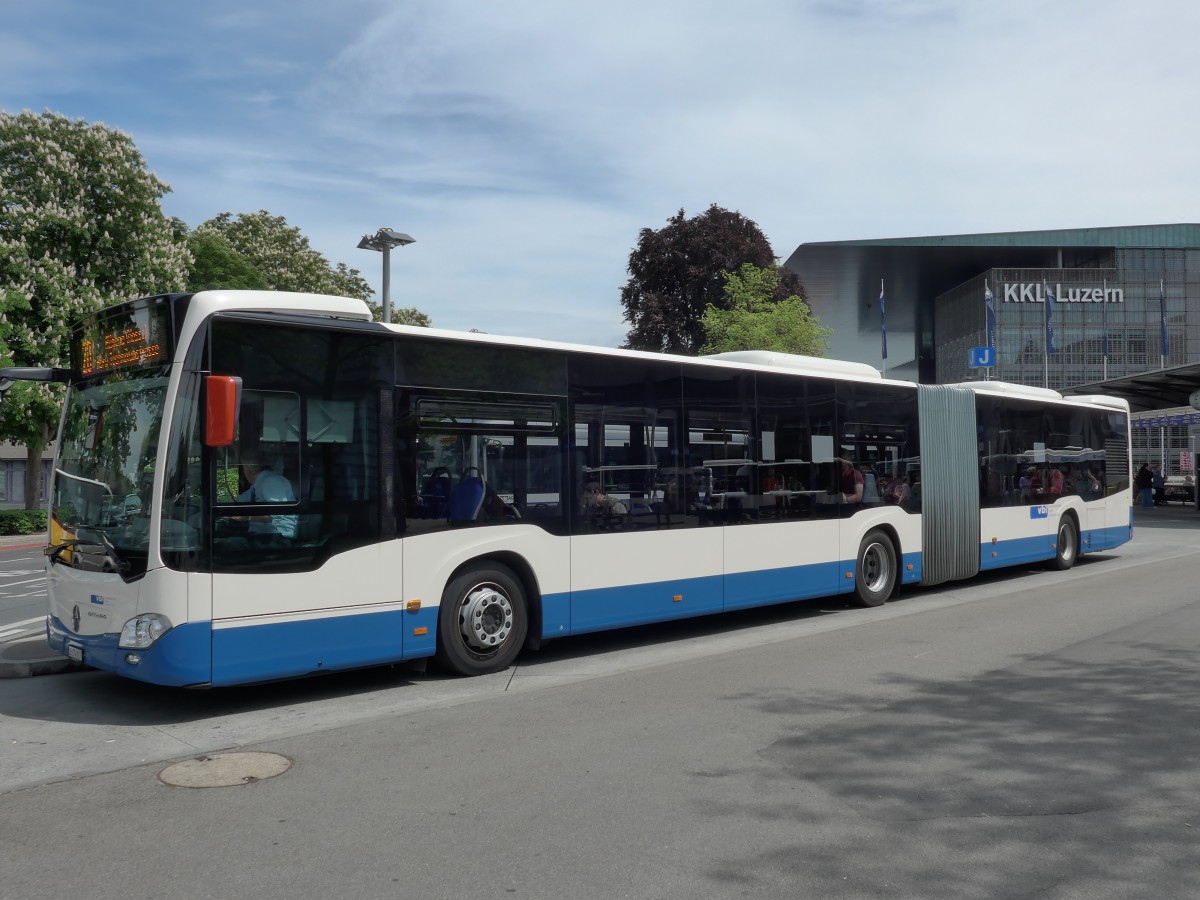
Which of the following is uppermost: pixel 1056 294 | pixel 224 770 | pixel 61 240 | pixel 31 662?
pixel 1056 294

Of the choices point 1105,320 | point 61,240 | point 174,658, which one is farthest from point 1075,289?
point 174,658

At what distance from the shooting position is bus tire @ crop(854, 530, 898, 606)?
12.7 metres

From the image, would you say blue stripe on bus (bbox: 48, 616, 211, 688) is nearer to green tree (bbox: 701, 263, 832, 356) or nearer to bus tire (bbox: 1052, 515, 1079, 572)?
bus tire (bbox: 1052, 515, 1079, 572)

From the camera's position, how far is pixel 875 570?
13.1 metres

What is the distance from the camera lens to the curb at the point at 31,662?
28.5 ft

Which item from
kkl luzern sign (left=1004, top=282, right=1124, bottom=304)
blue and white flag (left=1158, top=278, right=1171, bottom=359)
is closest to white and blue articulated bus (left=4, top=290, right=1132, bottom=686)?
blue and white flag (left=1158, top=278, right=1171, bottom=359)

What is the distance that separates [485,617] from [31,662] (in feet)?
12.3

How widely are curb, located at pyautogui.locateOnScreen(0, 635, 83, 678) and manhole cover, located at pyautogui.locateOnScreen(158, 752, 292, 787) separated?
10.7 feet

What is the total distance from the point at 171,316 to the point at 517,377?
9.26 ft

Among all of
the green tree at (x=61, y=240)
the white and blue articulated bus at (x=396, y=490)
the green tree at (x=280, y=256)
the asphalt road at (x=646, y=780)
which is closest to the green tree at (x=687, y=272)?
the green tree at (x=280, y=256)

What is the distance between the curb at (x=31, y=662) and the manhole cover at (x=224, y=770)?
3260 millimetres

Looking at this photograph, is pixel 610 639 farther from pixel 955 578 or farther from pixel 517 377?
pixel 955 578

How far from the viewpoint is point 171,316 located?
724 cm

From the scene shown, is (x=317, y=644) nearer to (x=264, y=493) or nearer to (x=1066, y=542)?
(x=264, y=493)
